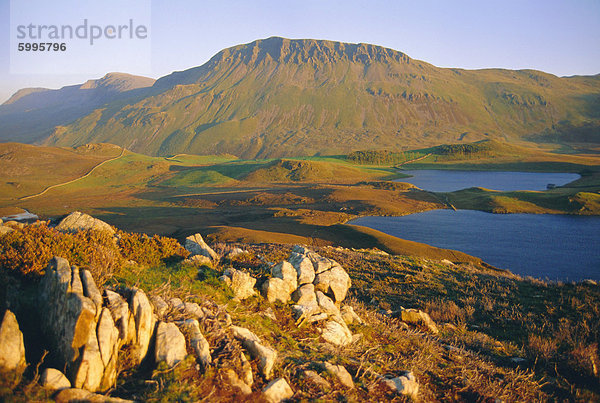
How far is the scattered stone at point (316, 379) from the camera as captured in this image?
249 inches

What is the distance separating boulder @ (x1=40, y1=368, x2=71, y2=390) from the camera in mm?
4738

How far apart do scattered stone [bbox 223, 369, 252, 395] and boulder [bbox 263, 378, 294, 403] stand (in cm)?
29

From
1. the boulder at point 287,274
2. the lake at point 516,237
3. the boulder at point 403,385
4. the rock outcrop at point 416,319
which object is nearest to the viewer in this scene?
the boulder at point 403,385

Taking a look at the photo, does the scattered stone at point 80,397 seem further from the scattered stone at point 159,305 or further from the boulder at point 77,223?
the boulder at point 77,223

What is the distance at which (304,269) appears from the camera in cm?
1130

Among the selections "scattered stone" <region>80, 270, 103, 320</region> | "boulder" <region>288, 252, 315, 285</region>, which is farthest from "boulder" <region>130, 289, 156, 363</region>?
"boulder" <region>288, 252, 315, 285</region>

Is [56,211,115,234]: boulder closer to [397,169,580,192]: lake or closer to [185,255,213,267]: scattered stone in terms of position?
[185,255,213,267]: scattered stone

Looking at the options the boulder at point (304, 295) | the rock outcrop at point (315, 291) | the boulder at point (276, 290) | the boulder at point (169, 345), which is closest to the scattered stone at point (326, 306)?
the rock outcrop at point (315, 291)

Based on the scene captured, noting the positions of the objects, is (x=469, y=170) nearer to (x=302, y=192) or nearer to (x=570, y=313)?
(x=302, y=192)

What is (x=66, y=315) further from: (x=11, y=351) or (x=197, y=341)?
(x=197, y=341)

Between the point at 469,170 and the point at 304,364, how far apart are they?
15452cm

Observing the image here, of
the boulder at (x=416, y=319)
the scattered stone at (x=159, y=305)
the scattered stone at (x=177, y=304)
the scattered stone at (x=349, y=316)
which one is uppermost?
the scattered stone at (x=159, y=305)

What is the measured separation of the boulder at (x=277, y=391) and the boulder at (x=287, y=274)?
4.23 m

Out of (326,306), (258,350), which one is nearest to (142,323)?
(258,350)
